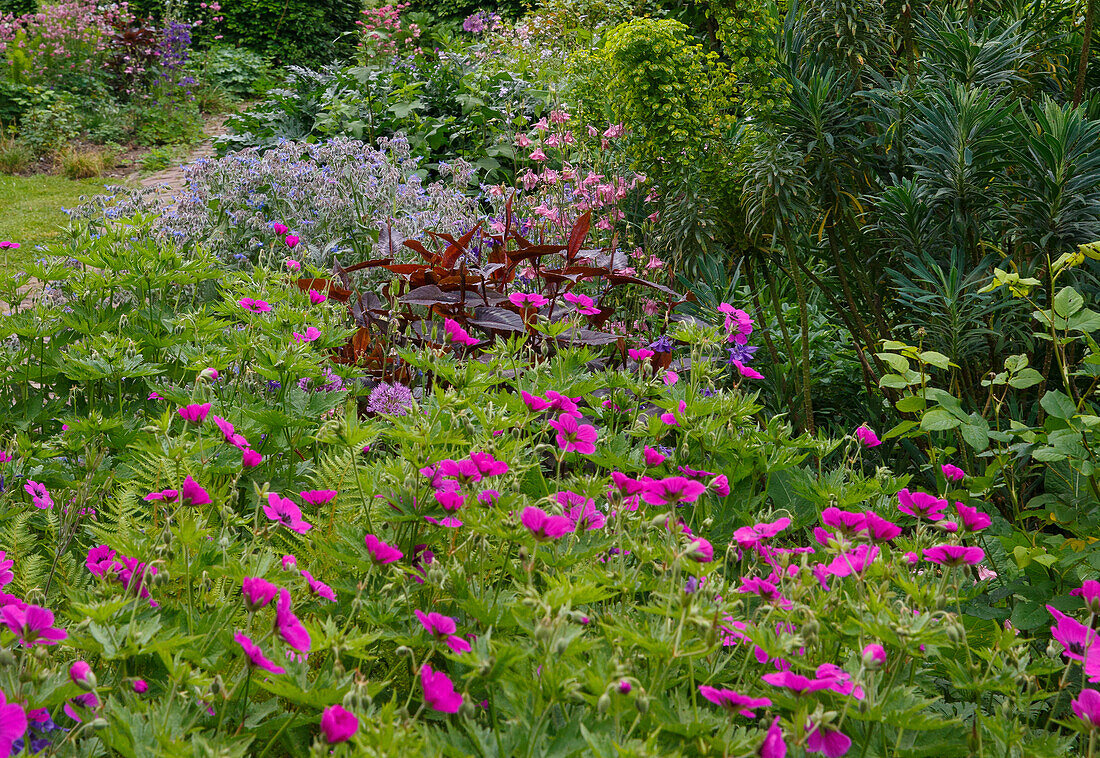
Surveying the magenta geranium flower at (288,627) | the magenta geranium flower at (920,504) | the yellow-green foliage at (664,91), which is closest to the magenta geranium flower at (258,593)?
the magenta geranium flower at (288,627)

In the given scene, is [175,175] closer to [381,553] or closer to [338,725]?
[381,553]

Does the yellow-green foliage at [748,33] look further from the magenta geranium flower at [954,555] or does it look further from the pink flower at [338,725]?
the pink flower at [338,725]

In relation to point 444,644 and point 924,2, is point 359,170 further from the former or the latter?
point 444,644

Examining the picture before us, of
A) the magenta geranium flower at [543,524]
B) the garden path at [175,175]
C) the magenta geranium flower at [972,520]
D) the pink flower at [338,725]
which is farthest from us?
the garden path at [175,175]

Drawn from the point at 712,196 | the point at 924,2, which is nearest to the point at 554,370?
the point at 712,196

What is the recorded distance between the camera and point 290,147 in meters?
4.72

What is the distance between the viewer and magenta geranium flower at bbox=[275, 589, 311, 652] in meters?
0.96

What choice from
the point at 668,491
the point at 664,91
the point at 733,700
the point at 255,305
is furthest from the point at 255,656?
the point at 664,91

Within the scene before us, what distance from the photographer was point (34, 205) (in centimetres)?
779

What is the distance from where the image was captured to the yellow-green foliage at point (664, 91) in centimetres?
327

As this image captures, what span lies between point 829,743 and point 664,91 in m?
2.84

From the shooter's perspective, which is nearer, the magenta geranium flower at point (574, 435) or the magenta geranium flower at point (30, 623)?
the magenta geranium flower at point (30, 623)

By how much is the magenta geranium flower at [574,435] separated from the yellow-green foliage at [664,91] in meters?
2.12

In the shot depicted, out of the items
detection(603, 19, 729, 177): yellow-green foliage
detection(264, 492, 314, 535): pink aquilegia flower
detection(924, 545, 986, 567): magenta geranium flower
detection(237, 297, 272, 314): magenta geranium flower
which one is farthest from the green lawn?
detection(924, 545, 986, 567): magenta geranium flower
